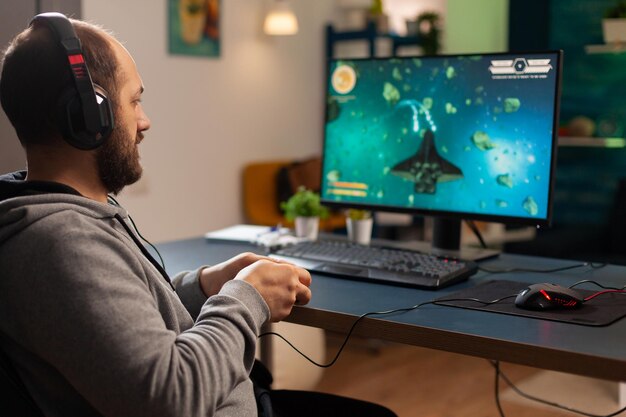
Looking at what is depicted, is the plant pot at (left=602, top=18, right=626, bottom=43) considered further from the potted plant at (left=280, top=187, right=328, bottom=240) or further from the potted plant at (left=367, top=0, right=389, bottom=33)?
the potted plant at (left=280, top=187, right=328, bottom=240)

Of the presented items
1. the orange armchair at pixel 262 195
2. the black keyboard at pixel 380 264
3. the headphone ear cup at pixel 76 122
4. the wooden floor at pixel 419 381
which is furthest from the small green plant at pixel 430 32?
the headphone ear cup at pixel 76 122

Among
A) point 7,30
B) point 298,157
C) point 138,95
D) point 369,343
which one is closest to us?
point 138,95

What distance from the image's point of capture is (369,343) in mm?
4031

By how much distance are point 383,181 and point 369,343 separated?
2.12 metres

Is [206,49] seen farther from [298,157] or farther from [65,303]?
[65,303]

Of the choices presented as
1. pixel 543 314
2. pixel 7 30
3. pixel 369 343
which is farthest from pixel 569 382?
pixel 7 30

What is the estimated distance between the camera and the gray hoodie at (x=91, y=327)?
98 centimetres

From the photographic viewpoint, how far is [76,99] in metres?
1.11

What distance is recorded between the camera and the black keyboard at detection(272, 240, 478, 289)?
1.60m

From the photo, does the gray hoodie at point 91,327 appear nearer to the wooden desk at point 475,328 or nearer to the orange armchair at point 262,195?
the wooden desk at point 475,328

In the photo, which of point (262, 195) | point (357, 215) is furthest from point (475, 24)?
point (357, 215)

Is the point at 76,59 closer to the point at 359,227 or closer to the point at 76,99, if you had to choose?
the point at 76,99

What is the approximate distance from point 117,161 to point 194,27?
348 cm

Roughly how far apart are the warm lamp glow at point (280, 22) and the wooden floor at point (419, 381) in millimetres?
1916
